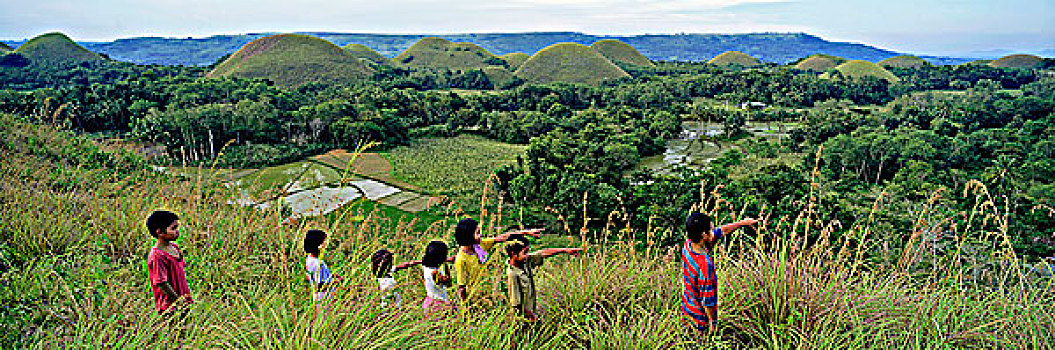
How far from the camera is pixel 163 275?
274cm

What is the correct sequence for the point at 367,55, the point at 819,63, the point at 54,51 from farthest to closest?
the point at 367,55 < the point at 819,63 < the point at 54,51

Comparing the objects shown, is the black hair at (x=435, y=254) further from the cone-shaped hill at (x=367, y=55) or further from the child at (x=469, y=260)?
the cone-shaped hill at (x=367, y=55)

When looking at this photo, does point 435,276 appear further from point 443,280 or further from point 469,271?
point 469,271

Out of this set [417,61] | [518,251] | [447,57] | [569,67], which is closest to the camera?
[518,251]

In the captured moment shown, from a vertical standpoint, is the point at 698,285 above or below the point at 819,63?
below

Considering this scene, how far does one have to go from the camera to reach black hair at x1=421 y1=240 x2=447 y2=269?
116 inches

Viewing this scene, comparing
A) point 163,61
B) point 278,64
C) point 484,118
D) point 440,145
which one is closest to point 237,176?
point 440,145

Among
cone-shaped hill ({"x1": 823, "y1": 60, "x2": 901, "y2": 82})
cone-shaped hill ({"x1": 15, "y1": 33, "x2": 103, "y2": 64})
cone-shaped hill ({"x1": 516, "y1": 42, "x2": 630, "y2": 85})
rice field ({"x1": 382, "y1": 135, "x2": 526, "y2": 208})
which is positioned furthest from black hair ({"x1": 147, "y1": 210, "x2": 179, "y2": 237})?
cone-shaped hill ({"x1": 15, "y1": 33, "x2": 103, "y2": 64})

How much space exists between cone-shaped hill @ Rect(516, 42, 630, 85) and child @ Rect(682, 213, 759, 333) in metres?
75.9

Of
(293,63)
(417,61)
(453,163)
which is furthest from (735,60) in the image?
(453,163)

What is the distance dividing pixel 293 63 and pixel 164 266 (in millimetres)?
72459

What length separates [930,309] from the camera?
9.27ft

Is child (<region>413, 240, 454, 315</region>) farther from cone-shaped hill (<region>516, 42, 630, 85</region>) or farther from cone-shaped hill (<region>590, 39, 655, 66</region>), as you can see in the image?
cone-shaped hill (<region>590, 39, 655, 66</region>)

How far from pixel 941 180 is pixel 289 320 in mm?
25659
